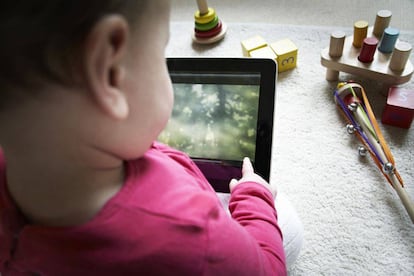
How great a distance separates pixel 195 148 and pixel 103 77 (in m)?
0.40

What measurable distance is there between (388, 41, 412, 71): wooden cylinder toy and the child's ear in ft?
2.57

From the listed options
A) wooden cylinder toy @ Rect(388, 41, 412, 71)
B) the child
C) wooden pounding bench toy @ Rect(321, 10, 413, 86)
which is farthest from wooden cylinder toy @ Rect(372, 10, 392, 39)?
the child

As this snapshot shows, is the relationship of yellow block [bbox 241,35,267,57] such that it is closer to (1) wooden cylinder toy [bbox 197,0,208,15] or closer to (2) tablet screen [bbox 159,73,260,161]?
(1) wooden cylinder toy [bbox 197,0,208,15]

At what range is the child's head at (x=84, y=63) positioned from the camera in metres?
0.24

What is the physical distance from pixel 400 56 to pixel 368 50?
0.24 ft

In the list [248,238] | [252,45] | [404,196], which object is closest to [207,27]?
[252,45]

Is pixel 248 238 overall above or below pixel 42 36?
below

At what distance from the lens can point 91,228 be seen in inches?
12.6

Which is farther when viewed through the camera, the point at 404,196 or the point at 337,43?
the point at 337,43

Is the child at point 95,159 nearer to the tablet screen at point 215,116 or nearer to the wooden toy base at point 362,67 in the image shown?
the tablet screen at point 215,116

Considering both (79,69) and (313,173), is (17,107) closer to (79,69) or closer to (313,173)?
(79,69)

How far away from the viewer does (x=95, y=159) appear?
32 centimetres

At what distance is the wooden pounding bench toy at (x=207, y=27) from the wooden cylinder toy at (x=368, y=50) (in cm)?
44

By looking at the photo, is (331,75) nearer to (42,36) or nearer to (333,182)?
(333,182)
